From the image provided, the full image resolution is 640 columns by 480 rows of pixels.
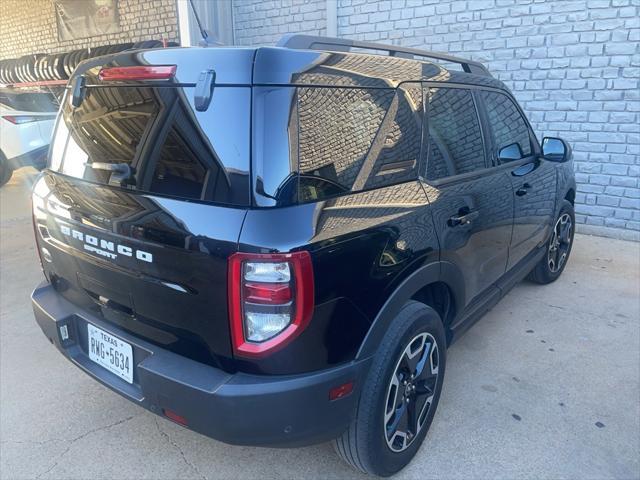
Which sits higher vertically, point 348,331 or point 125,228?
point 125,228

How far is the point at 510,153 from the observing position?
317 centimetres

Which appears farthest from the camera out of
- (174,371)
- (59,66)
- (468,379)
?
(59,66)

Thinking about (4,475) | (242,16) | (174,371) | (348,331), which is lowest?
(4,475)

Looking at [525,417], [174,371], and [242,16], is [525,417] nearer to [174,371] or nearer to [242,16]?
[174,371]

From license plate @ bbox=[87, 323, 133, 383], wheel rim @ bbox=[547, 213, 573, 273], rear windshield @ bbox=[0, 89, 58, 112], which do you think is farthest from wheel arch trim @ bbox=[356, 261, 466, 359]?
rear windshield @ bbox=[0, 89, 58, 112]

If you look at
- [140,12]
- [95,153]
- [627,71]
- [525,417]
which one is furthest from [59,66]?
[525,417]

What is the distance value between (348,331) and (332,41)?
51.3 inches

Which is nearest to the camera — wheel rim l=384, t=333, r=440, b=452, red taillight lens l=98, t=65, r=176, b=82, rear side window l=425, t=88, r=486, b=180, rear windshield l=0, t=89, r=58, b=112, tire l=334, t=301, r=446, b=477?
red taillight lens l=98, t=65, r=176, b=82

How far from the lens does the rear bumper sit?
1.64 m

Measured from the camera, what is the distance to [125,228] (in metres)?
1.81

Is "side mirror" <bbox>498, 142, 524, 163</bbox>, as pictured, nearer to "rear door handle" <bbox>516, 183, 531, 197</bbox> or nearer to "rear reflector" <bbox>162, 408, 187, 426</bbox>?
"rear door handle" <bbox>516, 183, 531, 197</bbox>

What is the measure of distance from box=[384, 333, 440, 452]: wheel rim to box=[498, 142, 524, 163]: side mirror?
1399mm

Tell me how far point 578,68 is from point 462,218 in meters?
4.15

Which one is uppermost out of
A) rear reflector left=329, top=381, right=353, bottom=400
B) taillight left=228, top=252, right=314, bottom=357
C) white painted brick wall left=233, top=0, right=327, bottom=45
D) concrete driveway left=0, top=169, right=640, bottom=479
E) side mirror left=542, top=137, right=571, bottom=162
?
white painted brick wall left=233, top=0, right=327, bottom=45
